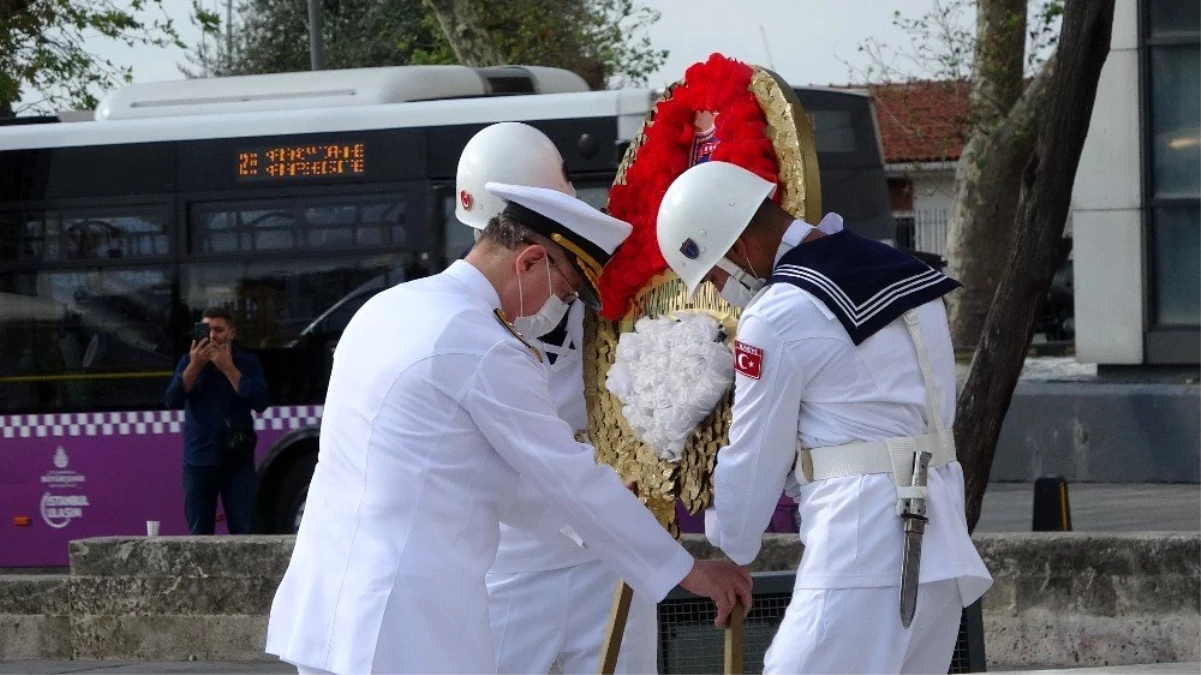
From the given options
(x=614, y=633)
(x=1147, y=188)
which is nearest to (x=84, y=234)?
(x=1147, y=188)

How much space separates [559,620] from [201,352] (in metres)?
7.58

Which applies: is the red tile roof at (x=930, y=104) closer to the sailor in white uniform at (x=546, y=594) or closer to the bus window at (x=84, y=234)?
the bus window at (x=84, y=234)

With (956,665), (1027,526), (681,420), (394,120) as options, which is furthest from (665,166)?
(1027,526)

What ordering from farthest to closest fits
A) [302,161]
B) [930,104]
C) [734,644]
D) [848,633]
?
[930,104] → [302,161] → [734,644] → [848,633]

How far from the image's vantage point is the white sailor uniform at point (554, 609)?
14.9ft

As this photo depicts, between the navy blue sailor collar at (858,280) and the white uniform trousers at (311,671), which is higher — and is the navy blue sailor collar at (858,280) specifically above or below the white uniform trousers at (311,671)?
above

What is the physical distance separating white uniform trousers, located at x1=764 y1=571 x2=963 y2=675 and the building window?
12.5m

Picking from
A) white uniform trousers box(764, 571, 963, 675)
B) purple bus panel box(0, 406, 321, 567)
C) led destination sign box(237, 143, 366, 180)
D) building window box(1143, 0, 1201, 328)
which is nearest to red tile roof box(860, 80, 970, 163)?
building window box(1143, 0, 1201, 328)

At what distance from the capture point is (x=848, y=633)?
12.6 ft

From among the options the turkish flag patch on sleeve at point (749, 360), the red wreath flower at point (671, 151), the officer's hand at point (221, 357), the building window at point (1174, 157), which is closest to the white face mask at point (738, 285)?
the turkish flag patch on sleeve at point (749, 360)

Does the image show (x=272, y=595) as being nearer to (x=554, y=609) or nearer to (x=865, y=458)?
(x=554, y=609)

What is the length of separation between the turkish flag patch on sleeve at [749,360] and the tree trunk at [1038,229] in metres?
Result: 4.85

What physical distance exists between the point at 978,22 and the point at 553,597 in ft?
58.7

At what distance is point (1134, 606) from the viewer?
24.7 feet
